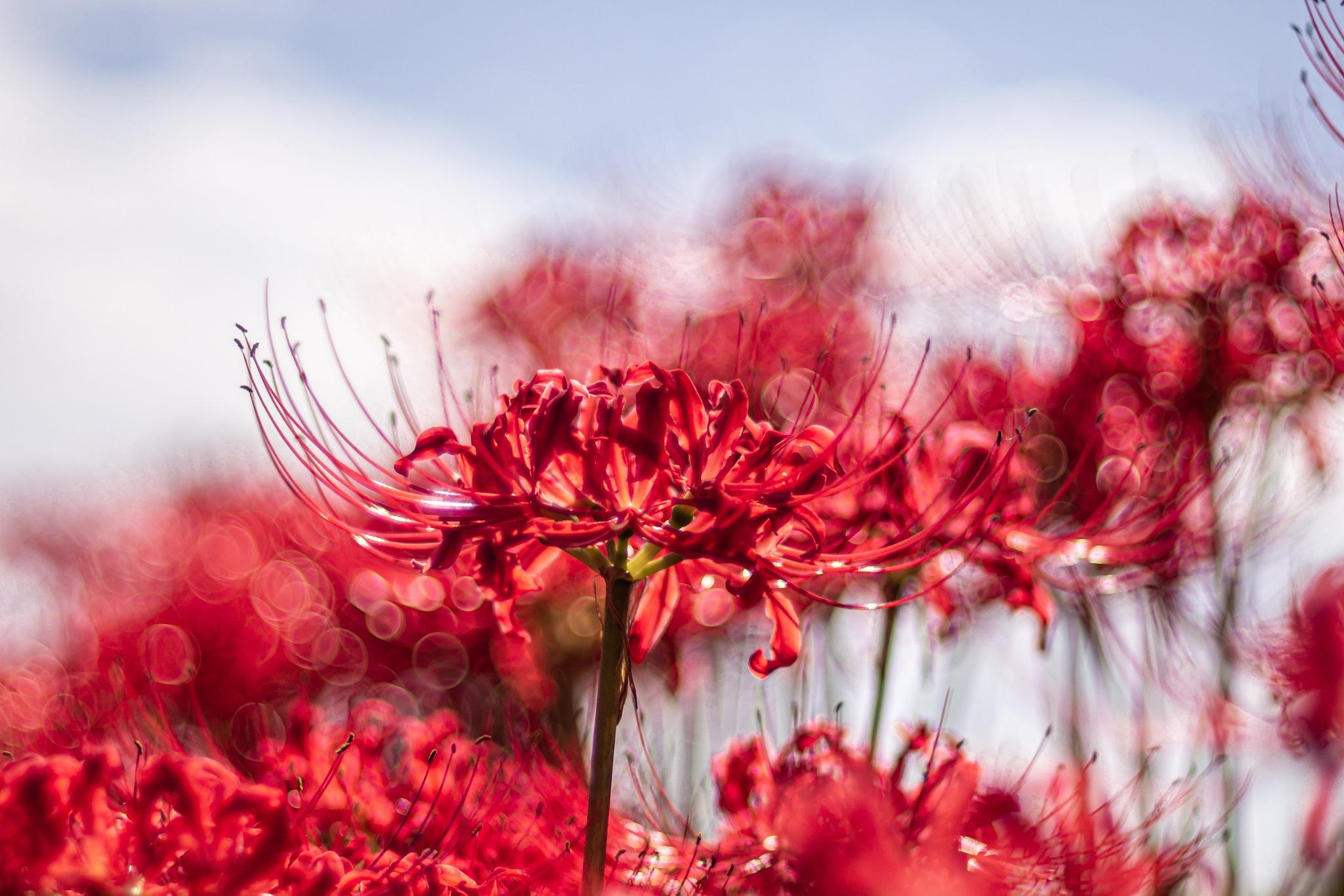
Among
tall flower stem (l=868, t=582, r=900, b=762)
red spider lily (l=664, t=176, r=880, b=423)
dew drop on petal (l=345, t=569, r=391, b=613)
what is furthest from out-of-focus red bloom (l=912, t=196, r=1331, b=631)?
dew drop on petal (l=345, t=569, r=391, b=613)

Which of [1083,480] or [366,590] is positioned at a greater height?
[1083,480]

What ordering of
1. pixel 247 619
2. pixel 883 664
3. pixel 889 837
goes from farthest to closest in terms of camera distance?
pixel 247 619, pixel 883 664, pixel 889 837

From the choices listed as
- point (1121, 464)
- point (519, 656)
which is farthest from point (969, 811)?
point (519, 656)

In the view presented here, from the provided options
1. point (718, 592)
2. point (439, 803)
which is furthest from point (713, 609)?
point (439, 803)

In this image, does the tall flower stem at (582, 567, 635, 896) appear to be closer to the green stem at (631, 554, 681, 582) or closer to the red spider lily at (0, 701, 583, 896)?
the green stem at (631, 554, 681, 582)

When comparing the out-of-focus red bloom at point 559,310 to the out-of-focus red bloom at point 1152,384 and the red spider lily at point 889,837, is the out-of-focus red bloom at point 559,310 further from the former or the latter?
the red spider lily at point 889,837

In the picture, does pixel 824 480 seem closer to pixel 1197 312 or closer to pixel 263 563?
pixel 1197 312

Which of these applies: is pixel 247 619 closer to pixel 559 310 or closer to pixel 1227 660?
pixel 559 310
